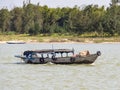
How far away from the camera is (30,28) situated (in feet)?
451

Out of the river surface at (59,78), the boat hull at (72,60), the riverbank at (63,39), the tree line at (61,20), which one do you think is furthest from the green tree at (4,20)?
the river surface at (59,78)

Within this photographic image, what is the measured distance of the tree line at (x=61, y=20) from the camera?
13200cm

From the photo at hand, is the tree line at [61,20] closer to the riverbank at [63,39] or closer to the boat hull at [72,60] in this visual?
the riverbank at [63,39]

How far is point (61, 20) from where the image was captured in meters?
148

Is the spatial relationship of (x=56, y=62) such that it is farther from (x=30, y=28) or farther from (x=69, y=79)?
(x=30, y=28)

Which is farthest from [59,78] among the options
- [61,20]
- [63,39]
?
[61,20]

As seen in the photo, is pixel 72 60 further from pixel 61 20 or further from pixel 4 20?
pixel 4 20

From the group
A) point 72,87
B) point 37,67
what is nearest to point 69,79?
point 72,87

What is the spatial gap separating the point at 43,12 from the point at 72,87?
118 m

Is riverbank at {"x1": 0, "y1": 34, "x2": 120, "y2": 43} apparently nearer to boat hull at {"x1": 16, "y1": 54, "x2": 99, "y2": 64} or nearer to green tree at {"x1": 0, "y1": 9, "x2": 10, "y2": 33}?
green tree at {"x1": 0, "y1": 9, "x2": 10, "y2": 33}

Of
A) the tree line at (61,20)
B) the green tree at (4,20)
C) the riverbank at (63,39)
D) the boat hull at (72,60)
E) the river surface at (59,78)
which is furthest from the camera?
the green tree at (4,20)

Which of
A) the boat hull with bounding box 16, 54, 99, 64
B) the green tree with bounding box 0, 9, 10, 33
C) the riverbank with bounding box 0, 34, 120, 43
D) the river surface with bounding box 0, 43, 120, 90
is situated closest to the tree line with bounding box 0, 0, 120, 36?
the green tree with bounding box 0, 9, 10, 33

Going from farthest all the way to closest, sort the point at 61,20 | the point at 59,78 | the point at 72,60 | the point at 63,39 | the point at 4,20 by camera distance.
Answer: the point at 61,20, the point at 4,20, the point at 63,39, the point at 72,60, the point at 59,78

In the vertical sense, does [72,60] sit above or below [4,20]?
below
